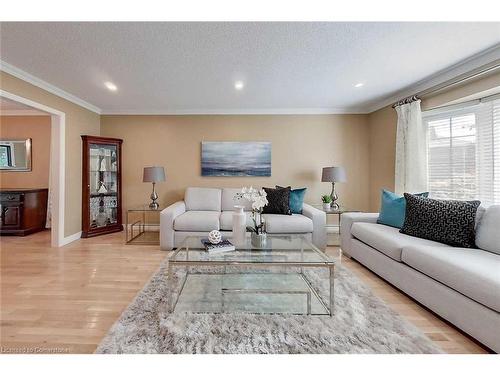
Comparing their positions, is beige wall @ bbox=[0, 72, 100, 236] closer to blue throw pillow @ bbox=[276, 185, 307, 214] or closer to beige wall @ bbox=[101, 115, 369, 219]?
beige wall @ bbox=[101, 115, 369, 219]

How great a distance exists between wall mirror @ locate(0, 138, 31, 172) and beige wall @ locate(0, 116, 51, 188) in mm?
66

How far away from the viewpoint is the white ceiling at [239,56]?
6.71 feet

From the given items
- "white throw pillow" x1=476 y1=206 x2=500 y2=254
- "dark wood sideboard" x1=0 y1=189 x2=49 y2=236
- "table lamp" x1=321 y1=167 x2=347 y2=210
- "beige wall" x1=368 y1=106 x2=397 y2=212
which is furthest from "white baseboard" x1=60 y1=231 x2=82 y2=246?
"beige wall" x1=368 y1=106 x2=397 y2=212

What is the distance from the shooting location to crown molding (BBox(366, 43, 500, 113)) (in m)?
2.37

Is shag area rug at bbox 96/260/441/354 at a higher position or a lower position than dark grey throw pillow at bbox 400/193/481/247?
lower

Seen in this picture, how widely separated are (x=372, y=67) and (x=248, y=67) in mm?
1426

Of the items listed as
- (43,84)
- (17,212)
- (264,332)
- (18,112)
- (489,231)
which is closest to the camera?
(264,332)

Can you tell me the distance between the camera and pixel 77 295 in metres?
2.14

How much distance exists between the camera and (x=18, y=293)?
2166mm

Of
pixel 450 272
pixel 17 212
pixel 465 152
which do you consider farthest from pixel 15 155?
pixel 465 152

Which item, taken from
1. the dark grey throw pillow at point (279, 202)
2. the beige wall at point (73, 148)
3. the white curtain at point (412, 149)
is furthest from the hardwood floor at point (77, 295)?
the white curtain at point (412, 149)

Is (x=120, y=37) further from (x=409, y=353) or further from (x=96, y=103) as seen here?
(x=409, y=353)

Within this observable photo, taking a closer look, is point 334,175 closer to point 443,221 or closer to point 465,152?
point 465,152

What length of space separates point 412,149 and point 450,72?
3.22 feet
